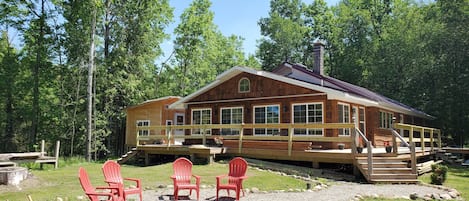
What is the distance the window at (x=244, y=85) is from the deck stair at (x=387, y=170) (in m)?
6.75

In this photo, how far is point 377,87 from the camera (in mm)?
28188

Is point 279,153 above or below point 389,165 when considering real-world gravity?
above

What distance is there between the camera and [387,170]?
10.5 meters

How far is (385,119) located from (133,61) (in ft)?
56.5

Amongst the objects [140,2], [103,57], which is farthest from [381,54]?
[103,57]

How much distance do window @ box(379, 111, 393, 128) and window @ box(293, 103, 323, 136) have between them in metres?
5.36

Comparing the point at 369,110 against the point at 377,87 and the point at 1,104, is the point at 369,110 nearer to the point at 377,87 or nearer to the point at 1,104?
the point at 377,87

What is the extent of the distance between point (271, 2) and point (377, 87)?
1684 cm

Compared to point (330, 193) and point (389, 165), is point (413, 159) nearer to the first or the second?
point (389, 165)

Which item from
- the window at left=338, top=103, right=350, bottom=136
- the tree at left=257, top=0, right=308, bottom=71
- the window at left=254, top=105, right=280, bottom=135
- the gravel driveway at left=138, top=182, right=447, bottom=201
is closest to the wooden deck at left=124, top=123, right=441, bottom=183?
the gravel driveway at left=138, top=182, right=447, bottom=201

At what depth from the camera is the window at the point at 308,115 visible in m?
14.4

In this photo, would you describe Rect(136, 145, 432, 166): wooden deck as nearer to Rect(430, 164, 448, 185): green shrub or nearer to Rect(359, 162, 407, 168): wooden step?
Rect(359, 162, 407, 168): wooden step

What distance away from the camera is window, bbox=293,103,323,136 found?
14352 mm

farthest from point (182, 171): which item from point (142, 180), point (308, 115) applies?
point (308, 115)
